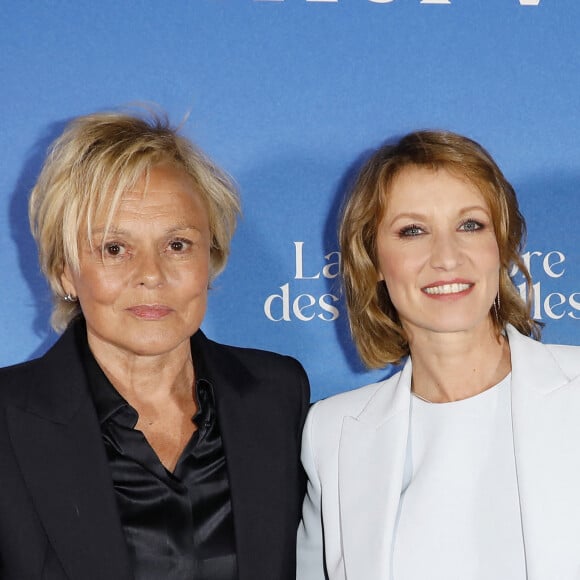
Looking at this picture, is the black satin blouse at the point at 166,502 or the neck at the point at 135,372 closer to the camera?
the black satin blouse at the point at 166,502

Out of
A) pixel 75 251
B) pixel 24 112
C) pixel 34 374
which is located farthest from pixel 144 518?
pixel 24 112

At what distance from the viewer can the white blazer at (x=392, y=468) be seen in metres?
1.95

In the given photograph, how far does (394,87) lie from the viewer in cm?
265

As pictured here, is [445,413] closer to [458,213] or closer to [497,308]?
[497,308]

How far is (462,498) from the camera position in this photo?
2.09 m

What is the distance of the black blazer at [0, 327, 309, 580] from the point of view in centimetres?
189

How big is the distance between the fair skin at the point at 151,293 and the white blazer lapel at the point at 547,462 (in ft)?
2.26

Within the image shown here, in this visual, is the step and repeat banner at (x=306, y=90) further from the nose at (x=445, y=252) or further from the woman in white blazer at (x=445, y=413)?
the nose at (x=445, y=252)

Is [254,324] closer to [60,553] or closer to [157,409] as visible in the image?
[157,409]

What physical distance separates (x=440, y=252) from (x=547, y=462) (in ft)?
1.60

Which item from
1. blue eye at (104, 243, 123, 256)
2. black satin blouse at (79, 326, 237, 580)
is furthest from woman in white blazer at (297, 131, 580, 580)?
blue eye at (104, 243, 123, 256)

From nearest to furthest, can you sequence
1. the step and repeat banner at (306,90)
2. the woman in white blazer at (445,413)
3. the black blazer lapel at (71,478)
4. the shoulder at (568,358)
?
the black blazer lapel at (71,478) < the woman in white blazer at (445,413) < the shoulder at (568,358) < the step and repeat banner at (306,90)

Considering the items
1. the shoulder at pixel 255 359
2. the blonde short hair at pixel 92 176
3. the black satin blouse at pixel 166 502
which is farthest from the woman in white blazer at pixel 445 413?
the blonde short hair at pixel 92 176

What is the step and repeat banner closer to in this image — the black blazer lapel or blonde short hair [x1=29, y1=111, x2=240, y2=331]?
blonde short hair [x1=29, y1=111, x2=240, y2=331]
